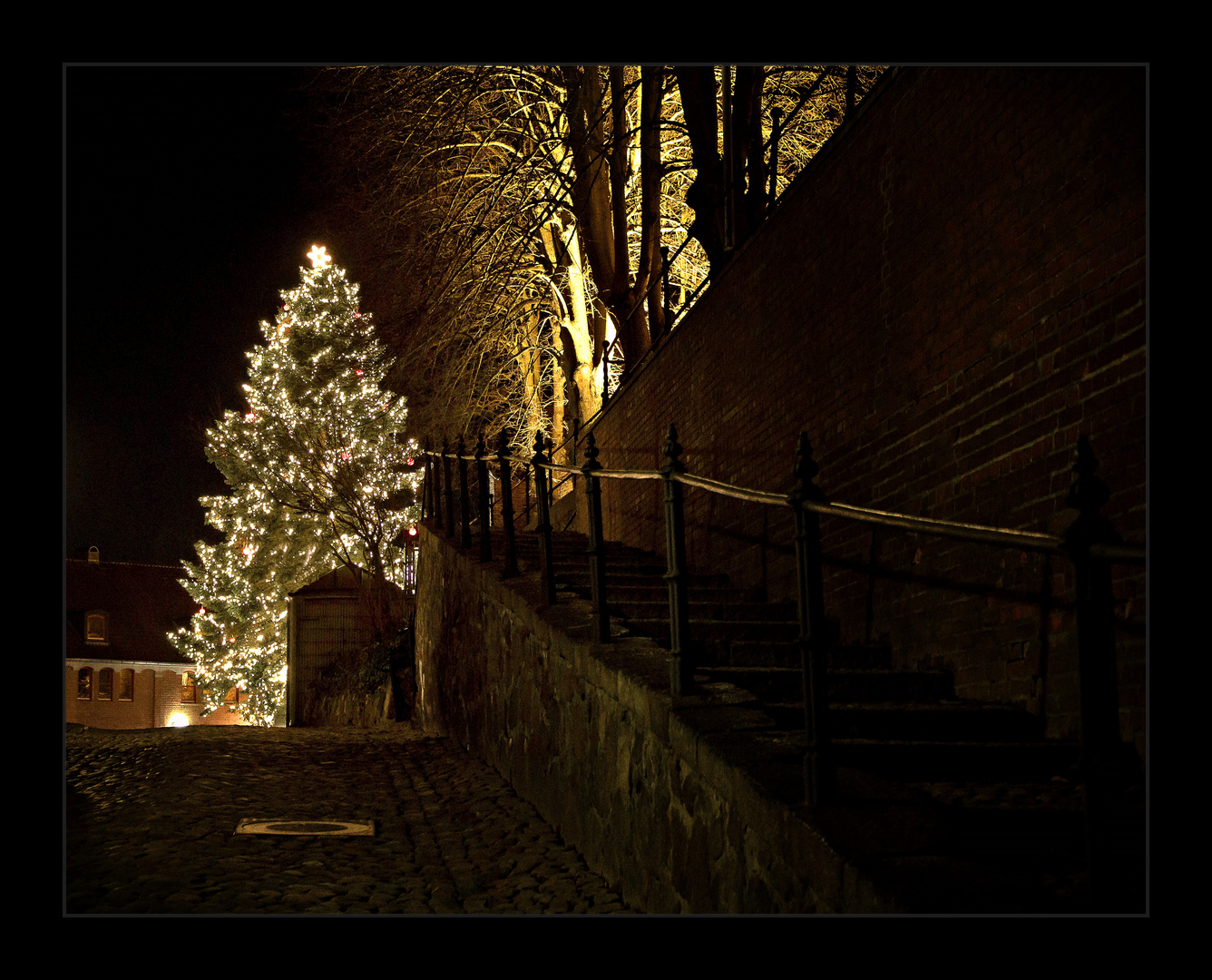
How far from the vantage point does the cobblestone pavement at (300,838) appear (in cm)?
489

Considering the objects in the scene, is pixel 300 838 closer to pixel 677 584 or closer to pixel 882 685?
pixel 677 584

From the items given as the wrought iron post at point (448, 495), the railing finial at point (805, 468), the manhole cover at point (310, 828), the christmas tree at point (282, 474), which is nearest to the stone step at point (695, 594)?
the manhole cover at point (310, 828)

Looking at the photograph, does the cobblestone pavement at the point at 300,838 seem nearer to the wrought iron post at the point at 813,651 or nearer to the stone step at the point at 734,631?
the stone step at the point at 734,631

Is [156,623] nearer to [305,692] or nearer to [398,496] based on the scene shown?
[398,496]

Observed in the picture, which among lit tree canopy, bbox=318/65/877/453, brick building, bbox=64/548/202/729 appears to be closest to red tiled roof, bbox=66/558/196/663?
brick building, bbox=64/548/202/729

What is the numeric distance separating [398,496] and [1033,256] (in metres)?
20.4

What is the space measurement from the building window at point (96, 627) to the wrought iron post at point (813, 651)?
43.1m

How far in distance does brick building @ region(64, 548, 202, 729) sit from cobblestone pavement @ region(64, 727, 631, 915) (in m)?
35.6

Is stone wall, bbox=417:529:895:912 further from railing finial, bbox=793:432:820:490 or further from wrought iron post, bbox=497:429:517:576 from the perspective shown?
railing finial, bbox=793:432:820:490

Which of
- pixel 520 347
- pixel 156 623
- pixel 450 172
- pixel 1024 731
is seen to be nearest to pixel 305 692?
pixel 520 347

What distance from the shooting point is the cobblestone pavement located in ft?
16.0

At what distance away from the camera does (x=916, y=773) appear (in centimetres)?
435

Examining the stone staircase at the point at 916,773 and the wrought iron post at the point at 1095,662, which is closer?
the wrought iron post at the point at 1095,662

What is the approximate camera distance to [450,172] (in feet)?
56.2
